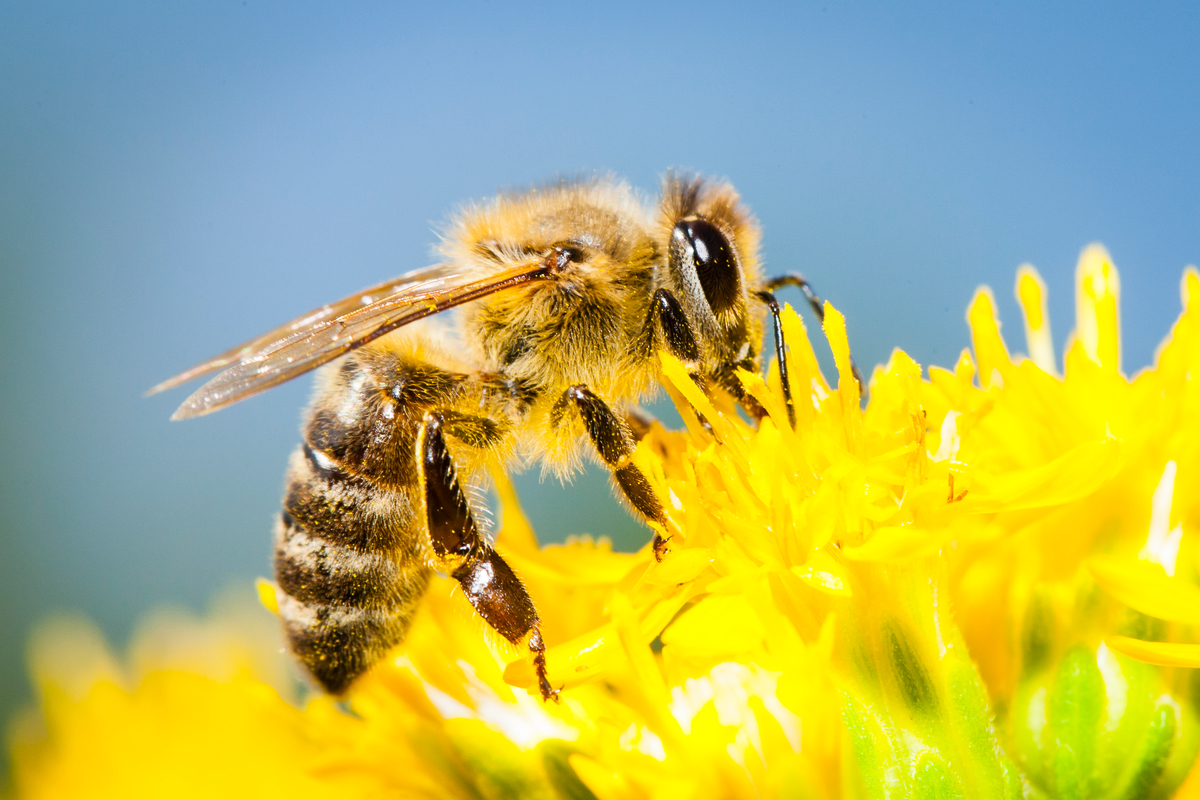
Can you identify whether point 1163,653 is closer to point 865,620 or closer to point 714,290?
point 865,620

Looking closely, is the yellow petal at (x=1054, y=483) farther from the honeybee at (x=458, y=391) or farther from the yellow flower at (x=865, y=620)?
the honeybee at (x=458, y=391)

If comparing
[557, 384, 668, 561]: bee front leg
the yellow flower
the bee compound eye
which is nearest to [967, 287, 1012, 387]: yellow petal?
the yellow flower

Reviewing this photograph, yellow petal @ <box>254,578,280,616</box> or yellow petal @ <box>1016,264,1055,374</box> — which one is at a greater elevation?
yellow petal @ <box>1016,264,1055,374</box>

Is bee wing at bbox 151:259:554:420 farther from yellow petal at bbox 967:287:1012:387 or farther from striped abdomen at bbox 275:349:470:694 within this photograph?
yellow petal at bbox 967:287:1012:387

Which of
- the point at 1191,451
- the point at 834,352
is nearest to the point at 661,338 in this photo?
the point at 834,352

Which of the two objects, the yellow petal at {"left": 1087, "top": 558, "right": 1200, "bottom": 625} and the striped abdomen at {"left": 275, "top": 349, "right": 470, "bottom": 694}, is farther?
the striped abdomen at {"left": 275, "top": 349, "right": 470, "bottom": 694}

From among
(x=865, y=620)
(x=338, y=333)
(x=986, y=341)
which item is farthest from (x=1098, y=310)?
(x=338, y=333)

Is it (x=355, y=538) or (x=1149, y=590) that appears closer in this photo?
(x=1149, y=590)
